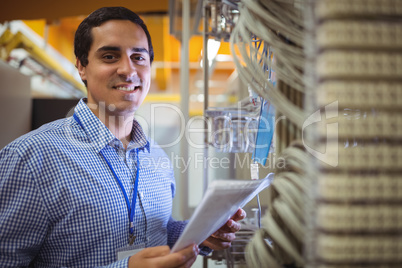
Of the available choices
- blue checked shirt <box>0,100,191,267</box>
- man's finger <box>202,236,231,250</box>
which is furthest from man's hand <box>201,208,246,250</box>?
blue checked shirt <box>0,100,191,267</box>

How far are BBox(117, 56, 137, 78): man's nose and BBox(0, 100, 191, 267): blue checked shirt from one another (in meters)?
0.18

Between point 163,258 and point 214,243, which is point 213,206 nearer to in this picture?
point 163,258

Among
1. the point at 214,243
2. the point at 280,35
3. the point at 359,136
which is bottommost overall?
the point at 214,243

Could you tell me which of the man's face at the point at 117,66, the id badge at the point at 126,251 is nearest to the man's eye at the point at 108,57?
the man's face at the point at 117,66

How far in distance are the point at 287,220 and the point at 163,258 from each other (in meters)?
0.37

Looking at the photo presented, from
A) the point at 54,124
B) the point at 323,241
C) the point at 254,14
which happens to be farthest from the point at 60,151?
the point at 323,241

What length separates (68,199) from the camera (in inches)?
36.1

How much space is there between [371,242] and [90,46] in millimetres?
983

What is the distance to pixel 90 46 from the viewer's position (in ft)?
3.46

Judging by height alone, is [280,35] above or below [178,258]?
above

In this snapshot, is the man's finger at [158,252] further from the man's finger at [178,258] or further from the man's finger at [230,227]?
the man's finger at [230,227]

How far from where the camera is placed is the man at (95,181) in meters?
0.86

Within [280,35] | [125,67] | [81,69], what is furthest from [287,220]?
[81,69]

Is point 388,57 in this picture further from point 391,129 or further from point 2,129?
point 2,129
